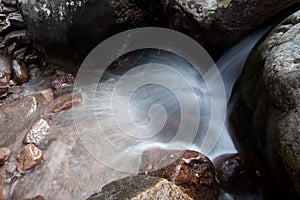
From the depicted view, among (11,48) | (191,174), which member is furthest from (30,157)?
(11,48)

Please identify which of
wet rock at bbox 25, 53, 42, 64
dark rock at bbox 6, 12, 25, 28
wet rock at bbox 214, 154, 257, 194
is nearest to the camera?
wet rock at bbox 214, 154, 257, 194

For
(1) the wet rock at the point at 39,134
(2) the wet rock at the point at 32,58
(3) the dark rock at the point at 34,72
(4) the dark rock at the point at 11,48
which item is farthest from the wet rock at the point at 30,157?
(4) the dark rock at the point at 11,48

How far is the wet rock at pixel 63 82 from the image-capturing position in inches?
191

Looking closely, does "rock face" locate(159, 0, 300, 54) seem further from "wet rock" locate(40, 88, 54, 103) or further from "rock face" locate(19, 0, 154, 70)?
"wet rock" locate(40, 88, 54, 103)

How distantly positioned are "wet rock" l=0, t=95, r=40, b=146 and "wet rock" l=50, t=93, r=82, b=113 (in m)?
0.23

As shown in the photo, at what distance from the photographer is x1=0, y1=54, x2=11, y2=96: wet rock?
484 cm

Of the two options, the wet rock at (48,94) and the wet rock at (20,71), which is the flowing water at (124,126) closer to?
the wet rock at (48,94)

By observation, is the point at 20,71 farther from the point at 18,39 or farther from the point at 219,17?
the point at 219,17

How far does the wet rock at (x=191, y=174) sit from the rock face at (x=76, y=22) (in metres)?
2.05

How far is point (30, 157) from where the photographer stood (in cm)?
392

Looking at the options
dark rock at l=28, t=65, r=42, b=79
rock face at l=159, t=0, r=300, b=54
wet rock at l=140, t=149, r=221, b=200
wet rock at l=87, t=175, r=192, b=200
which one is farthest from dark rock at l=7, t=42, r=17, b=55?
wet rock at l=87, t=175, r=192, b=200

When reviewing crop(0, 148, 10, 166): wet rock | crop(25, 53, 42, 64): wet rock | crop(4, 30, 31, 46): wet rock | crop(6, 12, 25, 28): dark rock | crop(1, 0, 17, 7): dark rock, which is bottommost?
crop(0, 148, 10, 166): wet rock

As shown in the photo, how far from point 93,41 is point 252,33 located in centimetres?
206

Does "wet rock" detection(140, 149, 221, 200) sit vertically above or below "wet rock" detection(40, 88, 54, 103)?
above
